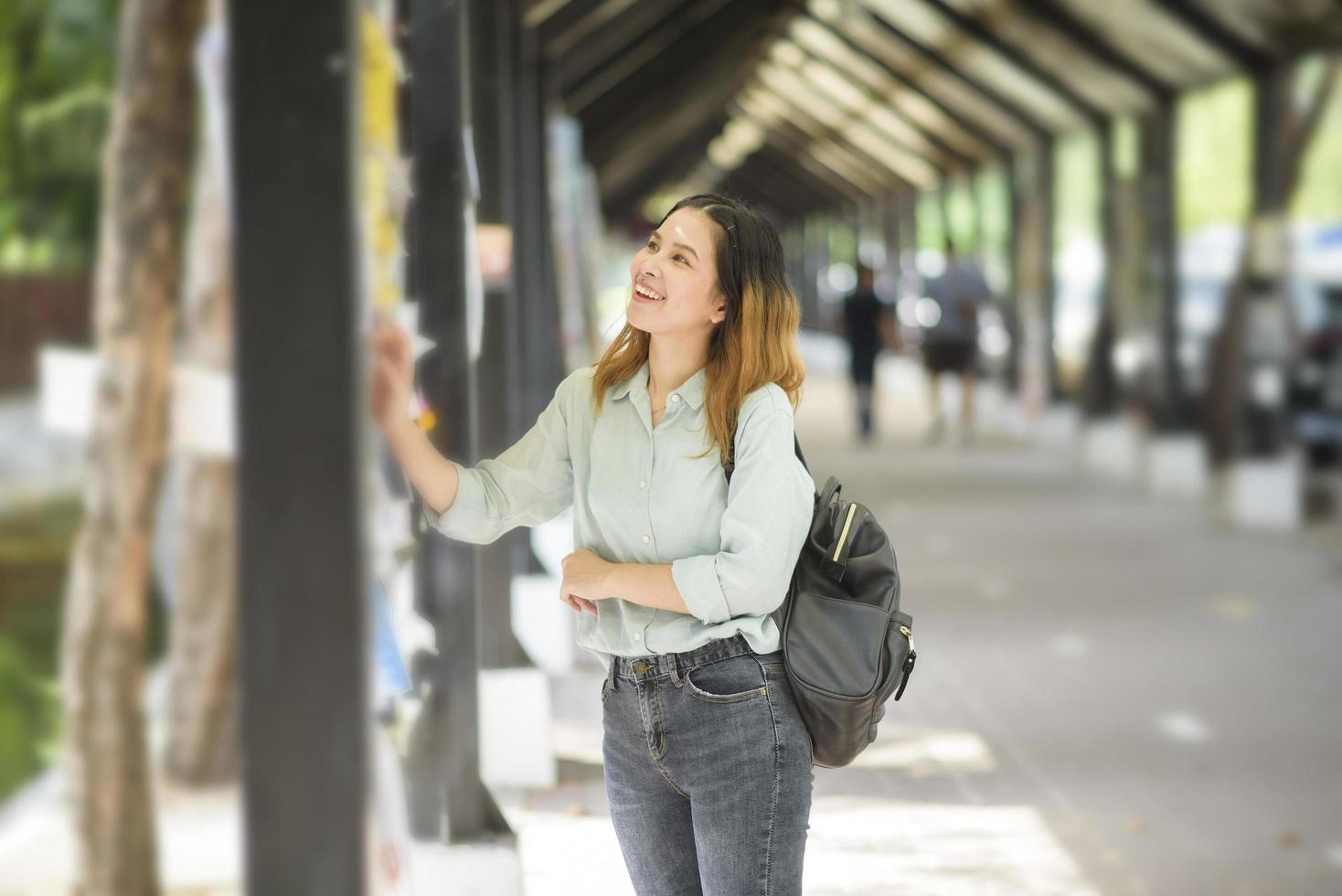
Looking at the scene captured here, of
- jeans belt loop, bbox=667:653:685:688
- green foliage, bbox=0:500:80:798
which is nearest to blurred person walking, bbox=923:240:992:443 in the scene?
jeans belt loop, bbox=667:653:685:688

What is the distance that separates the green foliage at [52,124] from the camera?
1.34 metres

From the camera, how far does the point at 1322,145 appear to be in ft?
30.8

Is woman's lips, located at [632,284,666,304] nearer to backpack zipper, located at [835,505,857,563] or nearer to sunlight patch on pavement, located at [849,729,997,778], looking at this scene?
backpack zipper, located at [835,505,857,563]

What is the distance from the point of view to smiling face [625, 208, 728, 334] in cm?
185

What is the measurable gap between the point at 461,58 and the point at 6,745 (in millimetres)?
1671

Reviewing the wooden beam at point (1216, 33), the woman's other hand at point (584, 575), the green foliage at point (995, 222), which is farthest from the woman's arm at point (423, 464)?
the green foliage at point (995, 222)

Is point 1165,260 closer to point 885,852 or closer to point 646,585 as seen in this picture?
point 885,852

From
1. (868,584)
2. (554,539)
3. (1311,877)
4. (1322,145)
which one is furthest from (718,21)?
(868,584)

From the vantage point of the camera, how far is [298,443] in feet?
4.58

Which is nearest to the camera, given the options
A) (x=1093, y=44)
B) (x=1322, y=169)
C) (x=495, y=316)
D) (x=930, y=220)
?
(x=495, y=316)

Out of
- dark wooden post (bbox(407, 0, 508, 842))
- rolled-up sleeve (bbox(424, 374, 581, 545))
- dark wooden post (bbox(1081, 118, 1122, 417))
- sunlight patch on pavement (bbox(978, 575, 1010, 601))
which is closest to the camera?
rolled-up sleeve (bbox(424, 374, 581, 545))

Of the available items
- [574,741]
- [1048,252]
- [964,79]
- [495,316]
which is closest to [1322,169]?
[964,79]

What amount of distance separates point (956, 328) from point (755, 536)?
12.8 m

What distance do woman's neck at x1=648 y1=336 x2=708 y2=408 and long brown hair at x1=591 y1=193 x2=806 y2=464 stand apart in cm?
2
